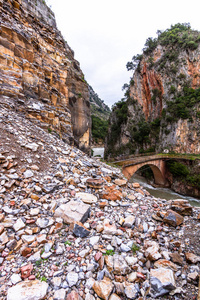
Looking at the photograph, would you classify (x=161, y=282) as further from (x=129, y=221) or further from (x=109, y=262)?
(x=129, y=221)

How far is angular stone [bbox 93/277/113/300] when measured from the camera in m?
1.52

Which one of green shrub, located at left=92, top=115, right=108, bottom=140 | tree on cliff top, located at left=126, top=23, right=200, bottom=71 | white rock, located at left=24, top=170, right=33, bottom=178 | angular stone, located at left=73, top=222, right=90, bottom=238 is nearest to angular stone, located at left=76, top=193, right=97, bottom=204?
angular stone, located at left=73, top=222, right=90, bottom=238

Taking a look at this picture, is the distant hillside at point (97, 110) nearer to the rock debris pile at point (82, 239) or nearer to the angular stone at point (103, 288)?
the rock debris pile at point (82, 239)

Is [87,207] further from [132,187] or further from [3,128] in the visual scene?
[3,128]

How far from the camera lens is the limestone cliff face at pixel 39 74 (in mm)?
5793

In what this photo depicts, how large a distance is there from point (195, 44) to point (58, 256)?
33034 mm

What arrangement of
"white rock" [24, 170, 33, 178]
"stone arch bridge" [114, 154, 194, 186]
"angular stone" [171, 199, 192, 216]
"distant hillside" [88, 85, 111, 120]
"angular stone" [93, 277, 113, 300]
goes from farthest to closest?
"distant hillside" [88, 85, 111, 120] < "stone arch bridge" [114, 154, 194, 186] < "angular stone" [171, 199, 192, 216] < "white rock" [24, 170, 33, 178] < "angular stone" [93, 277, 113, 300]

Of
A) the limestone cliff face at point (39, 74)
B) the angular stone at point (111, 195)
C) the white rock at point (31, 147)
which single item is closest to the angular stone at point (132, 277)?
the angular stone at point (111, 195)

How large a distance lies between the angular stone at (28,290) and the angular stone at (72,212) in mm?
979

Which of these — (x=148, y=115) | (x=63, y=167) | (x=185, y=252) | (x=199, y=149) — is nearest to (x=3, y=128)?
(x=63, y=167)

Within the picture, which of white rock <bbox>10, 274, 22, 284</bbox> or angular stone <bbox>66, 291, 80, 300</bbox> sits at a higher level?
white rock <bbox>10, 274, 22, 284</bbox>

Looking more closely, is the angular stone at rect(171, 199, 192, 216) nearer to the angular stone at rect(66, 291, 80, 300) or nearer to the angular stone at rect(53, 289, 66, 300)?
the angular stone at rect(66, 291, 80, 300)

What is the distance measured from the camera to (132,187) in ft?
16.1

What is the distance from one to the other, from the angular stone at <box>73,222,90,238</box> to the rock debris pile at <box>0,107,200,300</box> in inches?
0.6
